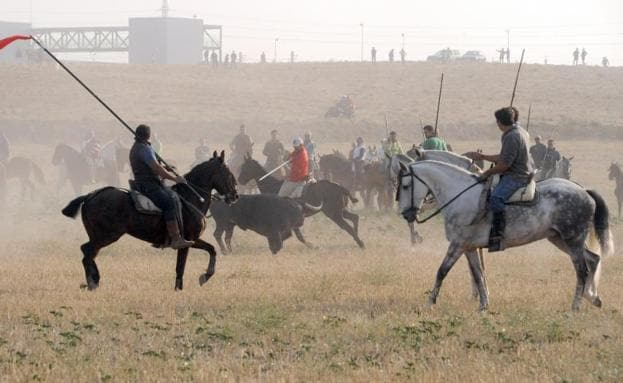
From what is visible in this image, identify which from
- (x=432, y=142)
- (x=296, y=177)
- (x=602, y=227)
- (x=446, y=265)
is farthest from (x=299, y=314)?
(x=296, y=177)

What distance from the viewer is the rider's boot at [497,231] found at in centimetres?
1417

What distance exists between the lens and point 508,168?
46.1ft

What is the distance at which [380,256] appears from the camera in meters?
22.3

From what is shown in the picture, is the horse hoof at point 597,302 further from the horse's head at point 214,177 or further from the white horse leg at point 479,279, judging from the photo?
the horse's head at point 214,177

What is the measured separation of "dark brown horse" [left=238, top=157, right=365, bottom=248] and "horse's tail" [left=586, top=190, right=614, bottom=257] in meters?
10.2

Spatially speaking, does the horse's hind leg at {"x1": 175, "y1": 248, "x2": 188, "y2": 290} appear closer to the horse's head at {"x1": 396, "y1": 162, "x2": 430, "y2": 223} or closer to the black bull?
the horse's head at {"x1": 396, "y1": 162, "x2": 430, "y2": 223}

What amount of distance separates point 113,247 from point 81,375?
547 inches

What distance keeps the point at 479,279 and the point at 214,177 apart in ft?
13.0

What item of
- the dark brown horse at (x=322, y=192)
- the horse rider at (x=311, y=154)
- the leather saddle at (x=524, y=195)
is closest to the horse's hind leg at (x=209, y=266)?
the leather saddle at (x=524, y=195)

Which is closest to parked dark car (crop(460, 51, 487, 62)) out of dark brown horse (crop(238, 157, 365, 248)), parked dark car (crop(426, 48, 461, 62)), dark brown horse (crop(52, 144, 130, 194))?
parked dark car (crop(426, 48, 461, 62))

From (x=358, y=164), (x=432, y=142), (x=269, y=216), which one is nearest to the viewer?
(x=432, y=142)

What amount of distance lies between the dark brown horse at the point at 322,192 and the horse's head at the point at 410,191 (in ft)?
31.2

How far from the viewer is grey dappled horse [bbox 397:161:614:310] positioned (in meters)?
14.2

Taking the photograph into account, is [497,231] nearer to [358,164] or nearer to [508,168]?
[508,168]
